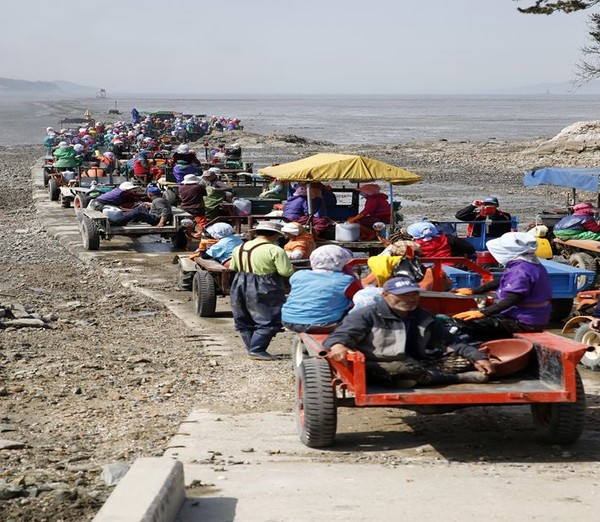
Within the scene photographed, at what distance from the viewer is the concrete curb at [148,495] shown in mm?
5801

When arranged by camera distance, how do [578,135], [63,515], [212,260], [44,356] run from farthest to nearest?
1. [578,135]
2. [212,260]
3. [44,356]
4. [63,515]

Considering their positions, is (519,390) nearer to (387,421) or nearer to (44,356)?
(387,421)

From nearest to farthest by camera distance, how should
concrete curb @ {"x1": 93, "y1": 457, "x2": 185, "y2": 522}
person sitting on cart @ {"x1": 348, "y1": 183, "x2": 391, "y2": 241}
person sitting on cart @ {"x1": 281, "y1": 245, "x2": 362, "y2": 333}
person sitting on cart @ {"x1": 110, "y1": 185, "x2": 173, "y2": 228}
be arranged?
concrete curb @ {"x1": 93, "y1": 457, "x2": 185, "y2": 522} < person sitting on cart @ {"x1": 281, "y1": 245, "x2": 362, "y2": 333} < person sitting on cart @ {"x1": 348, "y1": 183, "x2": 391, "y2": 241} < person sitting on cart @ {"x1": 110, "y1": 185, "x2": 173, "y2": 228}

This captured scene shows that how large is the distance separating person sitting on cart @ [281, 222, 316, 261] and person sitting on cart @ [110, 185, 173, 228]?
6657 mm

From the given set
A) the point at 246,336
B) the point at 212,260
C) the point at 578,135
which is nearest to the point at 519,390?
the point at 246,336

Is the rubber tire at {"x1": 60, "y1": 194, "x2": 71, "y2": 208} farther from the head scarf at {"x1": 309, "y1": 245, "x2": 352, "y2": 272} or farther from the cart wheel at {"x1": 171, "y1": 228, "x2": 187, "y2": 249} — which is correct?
the head scarf at {"x1": 309, "y1": 245, "x2": 352, "y2": 272}

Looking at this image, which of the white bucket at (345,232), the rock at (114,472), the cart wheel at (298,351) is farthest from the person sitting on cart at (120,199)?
the rock at (114,472)

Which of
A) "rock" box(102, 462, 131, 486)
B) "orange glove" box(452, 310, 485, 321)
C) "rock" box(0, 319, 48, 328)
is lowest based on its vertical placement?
"rock" box(0, 319, 48, 328)

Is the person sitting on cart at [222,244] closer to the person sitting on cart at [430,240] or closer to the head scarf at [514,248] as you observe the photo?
the person sitting on cart at [430,240]

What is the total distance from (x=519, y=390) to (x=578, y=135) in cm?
4421

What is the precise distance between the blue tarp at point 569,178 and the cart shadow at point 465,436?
9510 mm

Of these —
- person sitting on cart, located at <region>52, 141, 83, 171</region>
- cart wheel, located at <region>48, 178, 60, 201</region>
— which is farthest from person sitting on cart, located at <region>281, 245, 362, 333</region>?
person sitting on cart, located at <region>52, 141, 83, 171</region>

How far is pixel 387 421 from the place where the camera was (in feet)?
30.0

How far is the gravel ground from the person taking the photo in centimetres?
745
